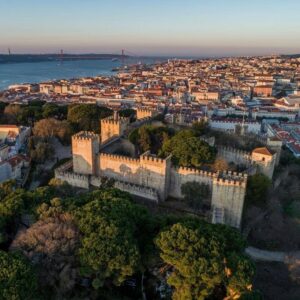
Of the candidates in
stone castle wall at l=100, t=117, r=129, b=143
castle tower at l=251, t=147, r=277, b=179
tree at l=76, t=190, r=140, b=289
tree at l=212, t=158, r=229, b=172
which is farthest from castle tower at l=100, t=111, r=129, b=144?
tree at l=76, t=190, r=140, b=289

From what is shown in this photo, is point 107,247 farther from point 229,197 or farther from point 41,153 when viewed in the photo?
point 41,153

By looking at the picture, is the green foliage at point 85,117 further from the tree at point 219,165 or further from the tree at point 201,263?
the tree at point 201,263

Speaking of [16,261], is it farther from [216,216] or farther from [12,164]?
[12,164]

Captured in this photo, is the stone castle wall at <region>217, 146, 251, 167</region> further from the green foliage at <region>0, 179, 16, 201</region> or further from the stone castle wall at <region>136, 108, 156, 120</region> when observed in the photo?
the green foliage at <region>0, 179, 16, 201</region>

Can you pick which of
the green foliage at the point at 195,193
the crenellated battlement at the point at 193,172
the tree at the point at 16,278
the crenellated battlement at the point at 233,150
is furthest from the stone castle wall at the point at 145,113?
the tree at the point at 16,278

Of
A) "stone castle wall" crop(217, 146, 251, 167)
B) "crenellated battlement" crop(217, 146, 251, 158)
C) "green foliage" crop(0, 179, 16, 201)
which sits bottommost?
"green foliage" crop(0, 179, 16, 201)

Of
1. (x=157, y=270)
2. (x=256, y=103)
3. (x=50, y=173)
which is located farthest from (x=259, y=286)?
(x=256, y=103)
